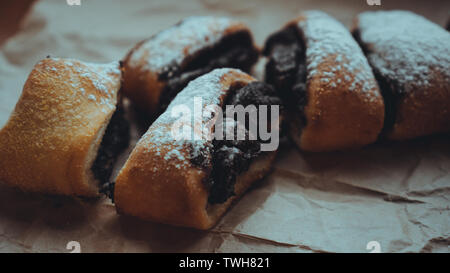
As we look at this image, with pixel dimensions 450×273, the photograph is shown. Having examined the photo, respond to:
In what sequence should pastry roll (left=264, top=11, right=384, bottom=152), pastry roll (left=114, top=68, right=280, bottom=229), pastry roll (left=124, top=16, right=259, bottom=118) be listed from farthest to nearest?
pastry roll (left=124, top=16, right=259, bottom=118)
pastry roll (left=264, top=11, right=384, bottom=152)
pastry roll (left=114, top=68, right=280, bottom=229)

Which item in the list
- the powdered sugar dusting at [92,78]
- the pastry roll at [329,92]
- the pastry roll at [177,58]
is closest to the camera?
the powdered sugar dusting at [92,78]

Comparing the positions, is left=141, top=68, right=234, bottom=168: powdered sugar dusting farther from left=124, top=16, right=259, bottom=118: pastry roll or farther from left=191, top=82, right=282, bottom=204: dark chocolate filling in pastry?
left=124, top=16, right=259, bottom=118: pastry roll

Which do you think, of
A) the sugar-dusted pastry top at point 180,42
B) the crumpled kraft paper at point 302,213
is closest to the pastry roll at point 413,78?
the crumpled kraft paper at point 302,213

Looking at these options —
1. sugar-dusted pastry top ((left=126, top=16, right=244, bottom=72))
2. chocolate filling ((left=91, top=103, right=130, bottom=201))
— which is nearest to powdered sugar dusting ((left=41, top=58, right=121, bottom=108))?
chocolate filling ((left=91, top=103, right=130, bottom=201))

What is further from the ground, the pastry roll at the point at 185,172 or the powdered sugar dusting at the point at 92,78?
the powdered sugar dusting at the point at 92,78

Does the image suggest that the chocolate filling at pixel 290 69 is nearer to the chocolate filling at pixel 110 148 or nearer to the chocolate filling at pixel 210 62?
the chocolate filling at pixel 210 62
